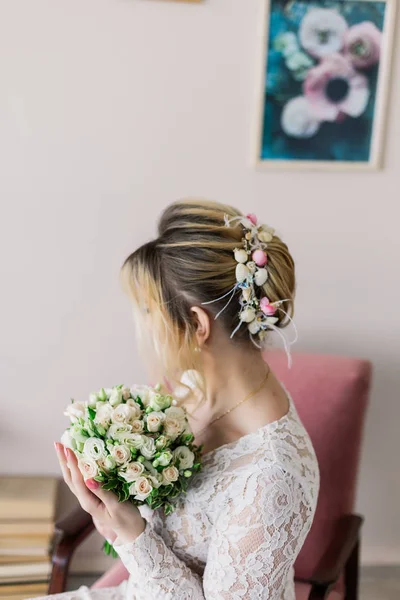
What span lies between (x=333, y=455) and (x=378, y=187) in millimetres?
856

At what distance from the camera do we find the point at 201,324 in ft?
4.51

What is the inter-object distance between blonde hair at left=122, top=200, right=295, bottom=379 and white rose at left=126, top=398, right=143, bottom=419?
0.12 m

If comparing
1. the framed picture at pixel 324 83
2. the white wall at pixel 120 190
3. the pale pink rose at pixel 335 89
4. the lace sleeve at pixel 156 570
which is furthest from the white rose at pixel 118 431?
the pale pink rose at pixel 335 89

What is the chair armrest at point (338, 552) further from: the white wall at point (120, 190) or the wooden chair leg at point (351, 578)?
the white wall at point (120, 190)

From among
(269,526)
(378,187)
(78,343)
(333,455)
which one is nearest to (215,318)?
(269,526)

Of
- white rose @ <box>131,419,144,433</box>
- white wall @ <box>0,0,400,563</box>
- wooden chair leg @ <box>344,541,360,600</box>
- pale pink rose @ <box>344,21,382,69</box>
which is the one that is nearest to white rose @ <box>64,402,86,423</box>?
white rose @ <box>131,419,144,433</box>

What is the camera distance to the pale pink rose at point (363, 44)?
196 cm

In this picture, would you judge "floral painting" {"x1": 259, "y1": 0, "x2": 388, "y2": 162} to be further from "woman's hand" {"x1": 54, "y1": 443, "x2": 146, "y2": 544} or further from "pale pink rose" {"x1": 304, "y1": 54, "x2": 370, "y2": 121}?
"woman's hand" {"x1": 54, "y1": 443, "x2": 146, "y2": 544}

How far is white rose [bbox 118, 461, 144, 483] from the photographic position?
125 cm

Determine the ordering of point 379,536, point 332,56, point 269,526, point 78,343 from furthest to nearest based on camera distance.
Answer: point 379,536 < point 78,343 < point 332,56 < point 269,526

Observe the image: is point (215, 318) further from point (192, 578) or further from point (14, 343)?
point (14, 343)

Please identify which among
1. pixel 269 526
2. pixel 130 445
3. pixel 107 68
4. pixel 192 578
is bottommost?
pixel 192 578

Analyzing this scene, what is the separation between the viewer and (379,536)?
243 cm

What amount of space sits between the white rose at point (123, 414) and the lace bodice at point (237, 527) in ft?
0.76
